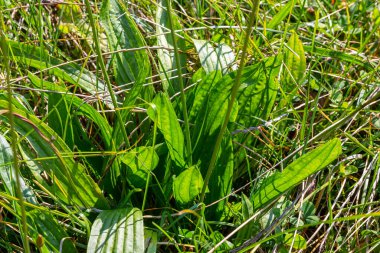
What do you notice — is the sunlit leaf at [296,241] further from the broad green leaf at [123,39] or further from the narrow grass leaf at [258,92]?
the broad green leaf at [123,39]

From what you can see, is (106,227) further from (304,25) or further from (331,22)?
(331,22)

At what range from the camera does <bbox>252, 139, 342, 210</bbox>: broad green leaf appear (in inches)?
51.8

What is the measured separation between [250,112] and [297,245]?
0.37 m

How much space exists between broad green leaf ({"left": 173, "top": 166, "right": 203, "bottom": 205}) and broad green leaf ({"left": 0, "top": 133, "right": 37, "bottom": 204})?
32 centimetres

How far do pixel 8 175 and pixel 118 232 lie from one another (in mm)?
280

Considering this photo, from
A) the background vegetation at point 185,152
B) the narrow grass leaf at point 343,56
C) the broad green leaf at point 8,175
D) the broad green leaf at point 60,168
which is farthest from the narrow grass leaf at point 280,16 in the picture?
the broad green leaf at point 8,175

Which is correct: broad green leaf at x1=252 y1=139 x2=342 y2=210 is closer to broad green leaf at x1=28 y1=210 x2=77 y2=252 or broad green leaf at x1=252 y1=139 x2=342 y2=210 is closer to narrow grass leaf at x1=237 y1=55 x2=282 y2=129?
narrow grass leaf at x1=237 y1=55 x2=282 y2=129

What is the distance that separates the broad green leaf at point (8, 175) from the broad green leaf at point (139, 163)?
22 cm

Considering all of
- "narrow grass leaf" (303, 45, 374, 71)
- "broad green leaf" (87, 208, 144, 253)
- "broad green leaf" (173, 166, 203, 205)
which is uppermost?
"narrow grass leaf" (303, 45, 374, 71)

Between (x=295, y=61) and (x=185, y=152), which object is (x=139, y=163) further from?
(x=295, y=61)

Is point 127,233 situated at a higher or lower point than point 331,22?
lower

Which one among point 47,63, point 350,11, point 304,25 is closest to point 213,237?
point 47,63

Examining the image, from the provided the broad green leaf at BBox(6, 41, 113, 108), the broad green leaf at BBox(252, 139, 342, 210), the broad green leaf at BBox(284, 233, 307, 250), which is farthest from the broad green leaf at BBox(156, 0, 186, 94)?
the broad green leaf at BBox(284, 233, 307, 250)

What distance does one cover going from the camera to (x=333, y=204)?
1.45m
